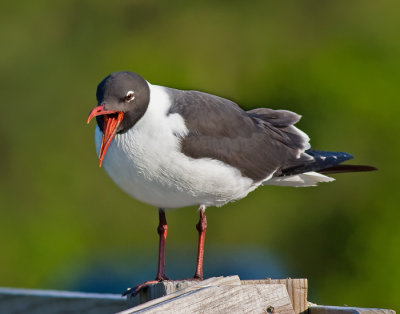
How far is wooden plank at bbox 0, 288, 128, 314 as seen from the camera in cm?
374

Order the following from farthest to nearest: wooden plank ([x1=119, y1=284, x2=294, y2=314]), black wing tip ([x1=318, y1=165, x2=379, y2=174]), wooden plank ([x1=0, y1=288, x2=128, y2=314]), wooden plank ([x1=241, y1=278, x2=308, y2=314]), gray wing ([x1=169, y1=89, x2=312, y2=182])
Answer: black wing tip ([x1=318, y1=165, x2=379, y2=174])
gray wing ([x1=169, y1=89, x2=312, y2=182])
wooden plank ([x1=0, y1=288, x2=128, y2=314])
wooden plank ([x1=241, y1=278, x2=308, y2=314])
wooden plank ([x1=119, y1=284, x2=294, y2=314])

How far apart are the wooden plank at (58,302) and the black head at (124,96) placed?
0.70m

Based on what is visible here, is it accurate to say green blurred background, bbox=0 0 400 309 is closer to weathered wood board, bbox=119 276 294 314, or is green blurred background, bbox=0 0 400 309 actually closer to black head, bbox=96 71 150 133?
black head, bbox=96 71 150 133

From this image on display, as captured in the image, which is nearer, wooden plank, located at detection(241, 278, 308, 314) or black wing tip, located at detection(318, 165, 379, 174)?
wooden plank, located at detection(241, 278, 308, 314)

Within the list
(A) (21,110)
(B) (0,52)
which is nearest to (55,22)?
(B) (0,52)

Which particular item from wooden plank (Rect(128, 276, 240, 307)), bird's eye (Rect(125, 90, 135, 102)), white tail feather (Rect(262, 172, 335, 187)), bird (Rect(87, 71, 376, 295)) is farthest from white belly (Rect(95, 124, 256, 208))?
white tail feather (Rect(262, 172, 335, 187))

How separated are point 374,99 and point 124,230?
9.74ft

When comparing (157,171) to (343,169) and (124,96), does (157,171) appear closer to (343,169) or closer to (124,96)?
(124,96)

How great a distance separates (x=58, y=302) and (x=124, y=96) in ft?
2.91

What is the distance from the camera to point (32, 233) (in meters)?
9.10

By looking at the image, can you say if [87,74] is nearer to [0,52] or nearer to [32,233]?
[0,52]

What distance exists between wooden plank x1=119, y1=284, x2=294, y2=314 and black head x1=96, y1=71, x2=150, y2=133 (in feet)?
3.76

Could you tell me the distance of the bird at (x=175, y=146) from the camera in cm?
385

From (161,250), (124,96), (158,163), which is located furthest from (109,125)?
(161,250)
